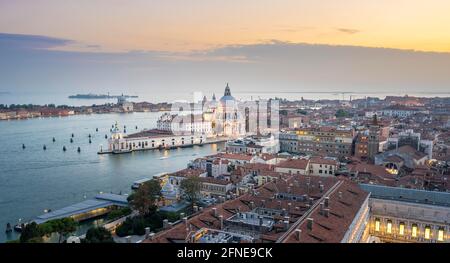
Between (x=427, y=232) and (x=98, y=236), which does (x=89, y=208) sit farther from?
(x=427, y=232)

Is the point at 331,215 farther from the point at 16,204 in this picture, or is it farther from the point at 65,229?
the point at 16,204

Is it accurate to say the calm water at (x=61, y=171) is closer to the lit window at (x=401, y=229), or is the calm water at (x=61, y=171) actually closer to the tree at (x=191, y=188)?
the tree at (x=191, y=188)

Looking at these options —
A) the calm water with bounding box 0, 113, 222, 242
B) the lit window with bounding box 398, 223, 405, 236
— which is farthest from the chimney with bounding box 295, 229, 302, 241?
the calm water with bounding box 0, 113, 222, 242

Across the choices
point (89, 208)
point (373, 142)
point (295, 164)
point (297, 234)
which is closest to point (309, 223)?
point (297, 234)

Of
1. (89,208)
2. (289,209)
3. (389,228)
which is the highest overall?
(289,209)

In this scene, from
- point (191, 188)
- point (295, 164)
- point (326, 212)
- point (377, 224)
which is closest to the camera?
point (326, 212)

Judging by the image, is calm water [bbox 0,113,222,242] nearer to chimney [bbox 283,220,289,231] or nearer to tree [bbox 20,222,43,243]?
tree [bbox 20,222,43,243]

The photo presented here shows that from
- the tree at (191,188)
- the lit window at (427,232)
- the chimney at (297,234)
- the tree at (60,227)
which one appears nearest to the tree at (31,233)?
the tree at (60,227)
